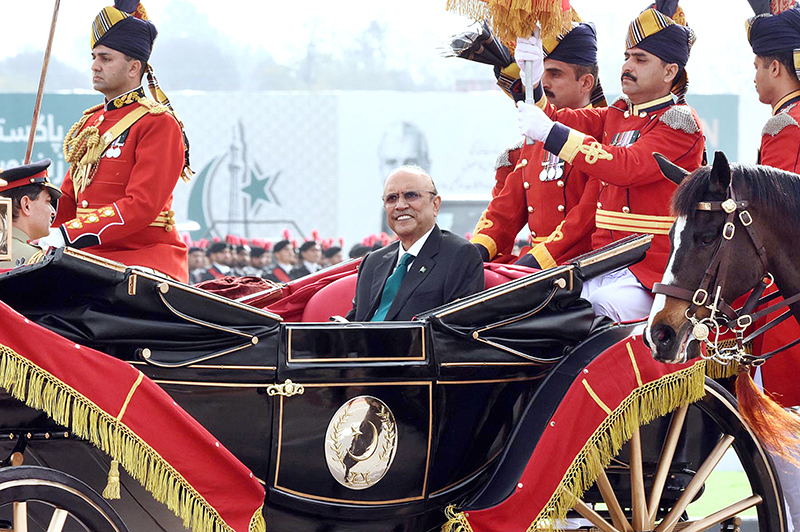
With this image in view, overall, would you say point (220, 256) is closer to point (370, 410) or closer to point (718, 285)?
point (370, 410)

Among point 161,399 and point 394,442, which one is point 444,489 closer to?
point 394,442

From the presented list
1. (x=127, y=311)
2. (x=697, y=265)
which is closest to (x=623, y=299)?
(x=697, y=265)

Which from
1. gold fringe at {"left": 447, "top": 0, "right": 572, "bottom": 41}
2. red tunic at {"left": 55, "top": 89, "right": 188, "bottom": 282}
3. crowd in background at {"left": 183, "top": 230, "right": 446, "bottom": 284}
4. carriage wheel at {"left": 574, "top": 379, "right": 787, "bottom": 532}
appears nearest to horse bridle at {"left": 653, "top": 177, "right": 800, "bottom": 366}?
carriage wheel at {"left": 574, "top": 379, "right": 787, "bottom": 532}

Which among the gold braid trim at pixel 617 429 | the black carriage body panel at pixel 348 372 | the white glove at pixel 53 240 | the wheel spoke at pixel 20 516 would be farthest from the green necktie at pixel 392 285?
the wheel spoke at pixel 20 516

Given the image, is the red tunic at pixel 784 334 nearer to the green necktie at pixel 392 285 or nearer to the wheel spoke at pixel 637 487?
the wheel spoke at pixel 637 487

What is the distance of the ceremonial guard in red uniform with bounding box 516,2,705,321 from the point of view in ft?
11.4

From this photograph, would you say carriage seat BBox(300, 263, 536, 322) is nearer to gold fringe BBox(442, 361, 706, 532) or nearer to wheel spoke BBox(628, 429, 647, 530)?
gold fringe BBox(442, 361, 706, 532)

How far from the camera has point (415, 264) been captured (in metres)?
3.34

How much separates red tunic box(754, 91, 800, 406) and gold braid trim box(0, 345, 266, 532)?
69.8 inches

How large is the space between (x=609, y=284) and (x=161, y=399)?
1651mm

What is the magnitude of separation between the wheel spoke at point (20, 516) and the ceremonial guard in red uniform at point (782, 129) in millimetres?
2287

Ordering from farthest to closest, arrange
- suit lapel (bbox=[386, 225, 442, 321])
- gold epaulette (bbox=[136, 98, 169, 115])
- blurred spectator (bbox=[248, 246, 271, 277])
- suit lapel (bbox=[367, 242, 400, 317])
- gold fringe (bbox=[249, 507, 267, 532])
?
blurred spectator (bbox=[248, 246, 271, 277]) → gold epaulette (bbox=[136, 98, 169, 115]) → suit lapel (bbox=[367, 242, 400, 317]) → suit lapel (bbox=[386, 225, 442, 321]) → gold fringe (bbox=[249, 507, 267, 532])

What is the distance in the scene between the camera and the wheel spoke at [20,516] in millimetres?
2424

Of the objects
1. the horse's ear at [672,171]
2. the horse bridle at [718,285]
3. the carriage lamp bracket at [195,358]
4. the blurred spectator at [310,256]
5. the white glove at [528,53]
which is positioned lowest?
the carriage lamp bracket at [195,358]
